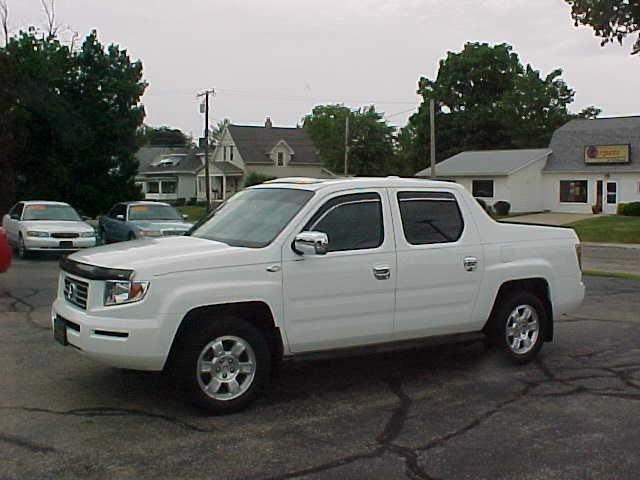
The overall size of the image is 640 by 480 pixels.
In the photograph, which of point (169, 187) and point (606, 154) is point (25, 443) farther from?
point (169, 187)

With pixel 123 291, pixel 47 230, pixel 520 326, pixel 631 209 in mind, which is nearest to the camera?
pixel 123 291

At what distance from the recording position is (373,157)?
78.5 metres

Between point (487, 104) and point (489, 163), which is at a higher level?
point (487, 104)

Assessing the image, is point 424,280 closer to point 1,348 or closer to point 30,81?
point 1,348

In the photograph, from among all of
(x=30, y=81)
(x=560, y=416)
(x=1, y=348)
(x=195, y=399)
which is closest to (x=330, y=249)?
(x=195, y=399)

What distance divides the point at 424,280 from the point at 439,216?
27.7 inches

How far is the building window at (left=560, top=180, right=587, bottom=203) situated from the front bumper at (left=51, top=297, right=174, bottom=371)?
46730 millimetres

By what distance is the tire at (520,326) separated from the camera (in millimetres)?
7691

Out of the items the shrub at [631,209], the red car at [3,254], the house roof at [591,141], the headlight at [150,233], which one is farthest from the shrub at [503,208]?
the red car at [3,254]

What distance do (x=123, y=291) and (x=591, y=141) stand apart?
164 feet

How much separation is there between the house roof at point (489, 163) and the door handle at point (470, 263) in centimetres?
4361

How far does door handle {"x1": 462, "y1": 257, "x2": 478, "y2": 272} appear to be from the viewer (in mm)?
7311

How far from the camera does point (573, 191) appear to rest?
1962 inches

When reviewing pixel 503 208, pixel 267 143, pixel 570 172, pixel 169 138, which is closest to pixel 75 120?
pixel 503 208
